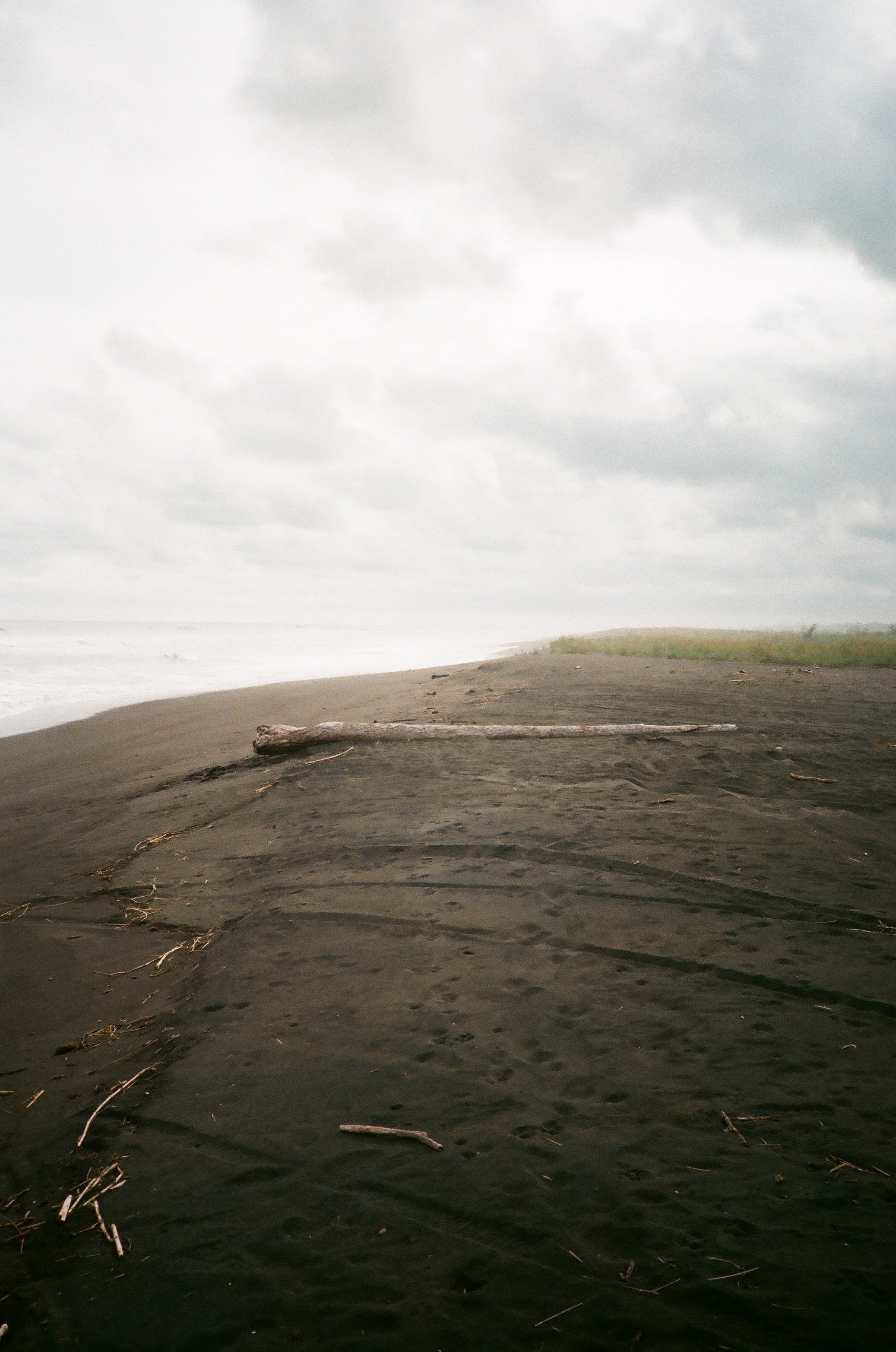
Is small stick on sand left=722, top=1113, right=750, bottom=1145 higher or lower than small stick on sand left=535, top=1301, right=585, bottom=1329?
higher

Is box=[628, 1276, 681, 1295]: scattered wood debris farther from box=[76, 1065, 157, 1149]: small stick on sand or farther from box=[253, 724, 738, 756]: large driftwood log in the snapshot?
box=[253, 724, 738, 756]: large driftwood log

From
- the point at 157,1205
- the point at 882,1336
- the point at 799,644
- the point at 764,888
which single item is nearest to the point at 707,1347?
the point at 882,1336

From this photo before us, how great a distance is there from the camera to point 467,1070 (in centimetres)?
332

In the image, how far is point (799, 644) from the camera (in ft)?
82.0

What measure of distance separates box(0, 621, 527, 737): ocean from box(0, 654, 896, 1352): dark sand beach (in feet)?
40.4

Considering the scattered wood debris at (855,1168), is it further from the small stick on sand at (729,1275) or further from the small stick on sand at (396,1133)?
the small stick on sand at (396,1133)

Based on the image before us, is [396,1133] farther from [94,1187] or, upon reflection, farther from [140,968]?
[140,968]

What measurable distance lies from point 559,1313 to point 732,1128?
1.03 metres

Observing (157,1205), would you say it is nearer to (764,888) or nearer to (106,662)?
(764,888)

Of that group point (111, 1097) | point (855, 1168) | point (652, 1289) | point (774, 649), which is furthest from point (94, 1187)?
point (774, 649)

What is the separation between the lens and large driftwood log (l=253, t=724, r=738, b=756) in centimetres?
916

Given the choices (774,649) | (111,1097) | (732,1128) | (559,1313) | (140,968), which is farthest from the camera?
(774,649)

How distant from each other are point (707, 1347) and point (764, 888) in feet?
10.4

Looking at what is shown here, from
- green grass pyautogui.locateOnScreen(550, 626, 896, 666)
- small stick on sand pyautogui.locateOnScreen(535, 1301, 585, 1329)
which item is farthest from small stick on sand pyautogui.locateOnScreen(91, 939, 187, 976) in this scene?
green grass pyautogui.locateOnScreen(550, 626, 896, 666)
